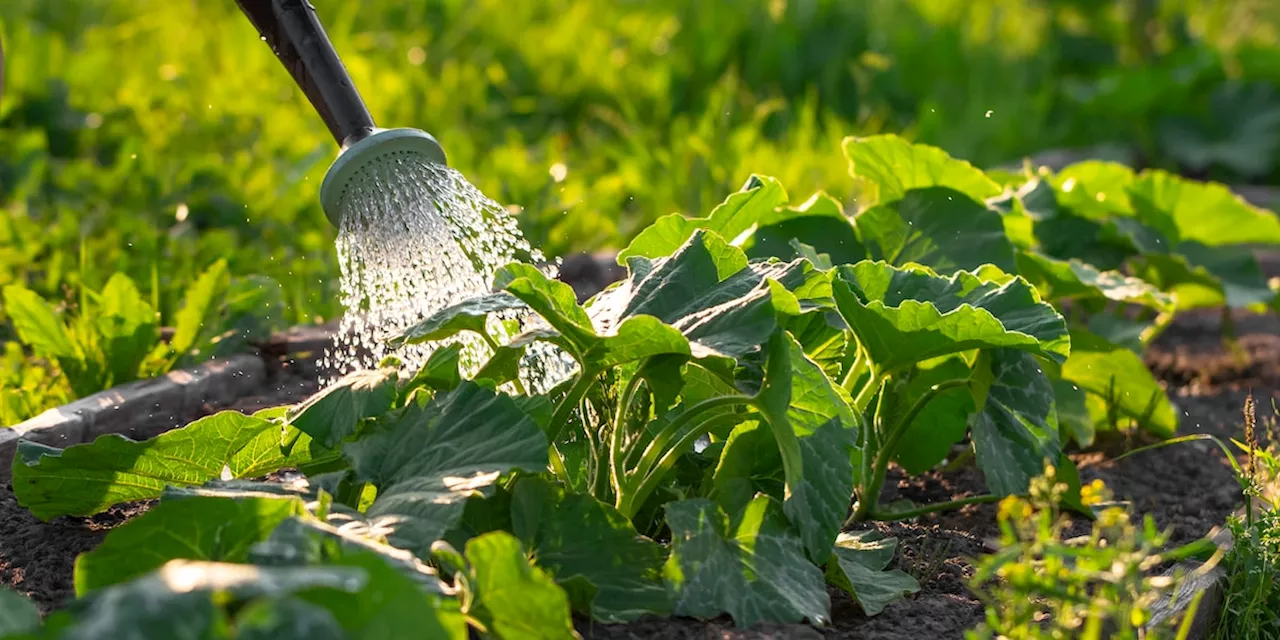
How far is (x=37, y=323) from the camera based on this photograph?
289cm

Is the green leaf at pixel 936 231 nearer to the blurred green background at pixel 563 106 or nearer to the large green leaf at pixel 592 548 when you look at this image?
the large green leaf at pixel 592 548

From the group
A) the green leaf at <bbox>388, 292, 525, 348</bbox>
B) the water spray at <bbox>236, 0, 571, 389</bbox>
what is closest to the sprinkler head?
the water spray at <bbox>236, 0, 571, 389</bbox>

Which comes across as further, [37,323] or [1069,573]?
[37,323]

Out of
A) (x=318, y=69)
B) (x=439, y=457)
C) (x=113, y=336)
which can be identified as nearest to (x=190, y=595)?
(x=439, y=457)

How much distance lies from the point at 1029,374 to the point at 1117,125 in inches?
165

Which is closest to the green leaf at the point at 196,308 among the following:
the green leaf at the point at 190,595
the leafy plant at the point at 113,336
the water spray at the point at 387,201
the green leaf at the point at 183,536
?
the leafy plant at the point at 113,336

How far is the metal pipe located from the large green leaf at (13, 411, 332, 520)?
58 centimetres

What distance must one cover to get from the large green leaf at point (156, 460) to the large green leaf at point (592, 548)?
345mm

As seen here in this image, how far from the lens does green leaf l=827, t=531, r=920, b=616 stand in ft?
6.86

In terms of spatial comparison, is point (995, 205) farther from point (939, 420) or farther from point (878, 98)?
point (878, 98)

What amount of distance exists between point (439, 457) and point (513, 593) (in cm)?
30

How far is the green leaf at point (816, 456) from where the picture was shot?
1.94 meters

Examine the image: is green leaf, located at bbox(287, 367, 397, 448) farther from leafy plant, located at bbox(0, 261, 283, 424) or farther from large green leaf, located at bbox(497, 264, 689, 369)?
leafy plant, located at bbox(0, 261, 283, 424)

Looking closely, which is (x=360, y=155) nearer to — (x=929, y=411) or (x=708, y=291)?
(x=708, y=291)
